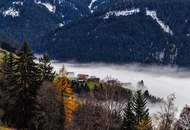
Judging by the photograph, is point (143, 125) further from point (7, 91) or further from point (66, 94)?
point (7, 91)

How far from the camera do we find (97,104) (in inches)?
5704

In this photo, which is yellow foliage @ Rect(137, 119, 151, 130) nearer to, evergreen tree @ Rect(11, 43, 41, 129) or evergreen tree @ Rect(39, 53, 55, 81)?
evergreen tree @ Rect(39, 53, 55, 81)

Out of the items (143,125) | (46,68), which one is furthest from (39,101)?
(143,125)

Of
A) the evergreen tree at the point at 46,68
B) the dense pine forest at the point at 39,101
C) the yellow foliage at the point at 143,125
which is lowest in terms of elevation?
the yellow foliage at the point at 143,125

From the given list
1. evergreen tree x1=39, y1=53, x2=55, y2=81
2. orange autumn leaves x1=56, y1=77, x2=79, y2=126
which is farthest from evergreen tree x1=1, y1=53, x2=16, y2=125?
orange autumn leaves x1=56, y1=77, x2=79, y2=126

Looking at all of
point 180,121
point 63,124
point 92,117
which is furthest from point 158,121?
point 63,124

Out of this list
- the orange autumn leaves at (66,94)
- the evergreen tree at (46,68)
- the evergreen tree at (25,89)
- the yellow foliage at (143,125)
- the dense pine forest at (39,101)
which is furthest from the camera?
the yellow foliage at (143,125)

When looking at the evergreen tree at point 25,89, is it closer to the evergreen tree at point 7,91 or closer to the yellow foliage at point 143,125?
the evergreen tree at point 7,91

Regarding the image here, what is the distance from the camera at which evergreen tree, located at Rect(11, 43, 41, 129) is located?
85.4 m

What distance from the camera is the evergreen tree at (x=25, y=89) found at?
85.4 meters

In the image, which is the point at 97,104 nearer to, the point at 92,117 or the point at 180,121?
the point at 92,117

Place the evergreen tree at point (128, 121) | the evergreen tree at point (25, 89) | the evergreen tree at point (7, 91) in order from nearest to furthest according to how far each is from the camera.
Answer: the evergreen tree at point (25, 89)
the evergreen tree at point (7, 91)
the evergreen tree at point (128, 121)

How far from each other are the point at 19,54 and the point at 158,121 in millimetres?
47255

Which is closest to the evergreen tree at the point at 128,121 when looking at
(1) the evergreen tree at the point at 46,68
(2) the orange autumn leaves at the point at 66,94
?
(2) the orange autumn leaves at the point at 66,94
